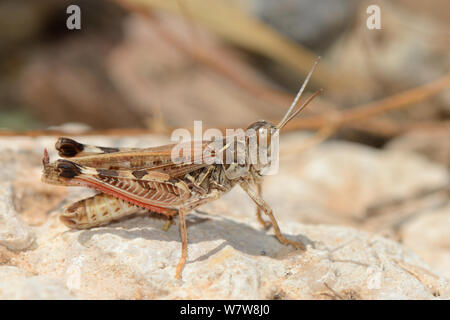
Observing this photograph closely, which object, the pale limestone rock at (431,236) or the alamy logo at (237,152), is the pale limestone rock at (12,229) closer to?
the alamy logo at (237,152)

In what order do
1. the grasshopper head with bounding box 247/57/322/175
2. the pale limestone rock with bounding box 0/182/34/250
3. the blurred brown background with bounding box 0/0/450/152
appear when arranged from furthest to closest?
1. the blurred brown background with bounding box 0/0/450/152
2. the grasshopper head with bounding box 247/57/322/175
3. the pale limestone rock with bounding box 0/182/34/250

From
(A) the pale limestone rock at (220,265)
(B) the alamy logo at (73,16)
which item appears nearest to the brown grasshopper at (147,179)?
(A) the pale limestone rock at (220,265)

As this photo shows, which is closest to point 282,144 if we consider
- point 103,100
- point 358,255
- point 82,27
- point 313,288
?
point 103,100

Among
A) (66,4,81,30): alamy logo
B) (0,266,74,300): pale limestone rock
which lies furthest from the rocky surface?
(66,4,81,30): alamy logo

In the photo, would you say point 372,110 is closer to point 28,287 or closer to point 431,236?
point 431,236

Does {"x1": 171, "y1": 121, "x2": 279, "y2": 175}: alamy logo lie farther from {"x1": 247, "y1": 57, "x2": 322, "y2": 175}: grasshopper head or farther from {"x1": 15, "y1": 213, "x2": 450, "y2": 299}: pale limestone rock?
{"x1": 15, "y1": 213, "x2": 450, "y2": 299}: pale limestone rock
